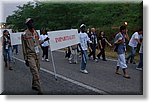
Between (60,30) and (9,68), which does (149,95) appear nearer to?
(60,30)

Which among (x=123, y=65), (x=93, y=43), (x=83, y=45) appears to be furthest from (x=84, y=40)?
(x=123, y=65)

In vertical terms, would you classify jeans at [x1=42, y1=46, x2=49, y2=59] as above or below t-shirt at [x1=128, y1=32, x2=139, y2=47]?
below

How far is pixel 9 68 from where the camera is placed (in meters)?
7.75

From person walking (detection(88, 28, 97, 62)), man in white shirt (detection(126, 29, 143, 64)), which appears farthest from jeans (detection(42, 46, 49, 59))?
man in white shirt (detection(126, 29, 143, 64))

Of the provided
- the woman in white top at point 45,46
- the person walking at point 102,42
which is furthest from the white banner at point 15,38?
the person walking at point 102,42

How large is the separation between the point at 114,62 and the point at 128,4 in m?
1.38

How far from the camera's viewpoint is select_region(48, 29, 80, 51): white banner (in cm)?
777

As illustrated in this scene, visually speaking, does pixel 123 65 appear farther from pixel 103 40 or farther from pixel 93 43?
pixel 93 43

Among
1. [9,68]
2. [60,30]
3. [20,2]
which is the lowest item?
[9,68]

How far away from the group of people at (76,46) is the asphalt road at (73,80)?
13 cm

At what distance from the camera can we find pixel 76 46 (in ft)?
28.9

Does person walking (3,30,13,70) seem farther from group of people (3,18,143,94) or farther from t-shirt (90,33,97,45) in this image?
t-shirt (90,33,97,45)

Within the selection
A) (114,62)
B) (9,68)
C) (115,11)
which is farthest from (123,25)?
(9,68)

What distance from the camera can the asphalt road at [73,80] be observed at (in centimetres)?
748
